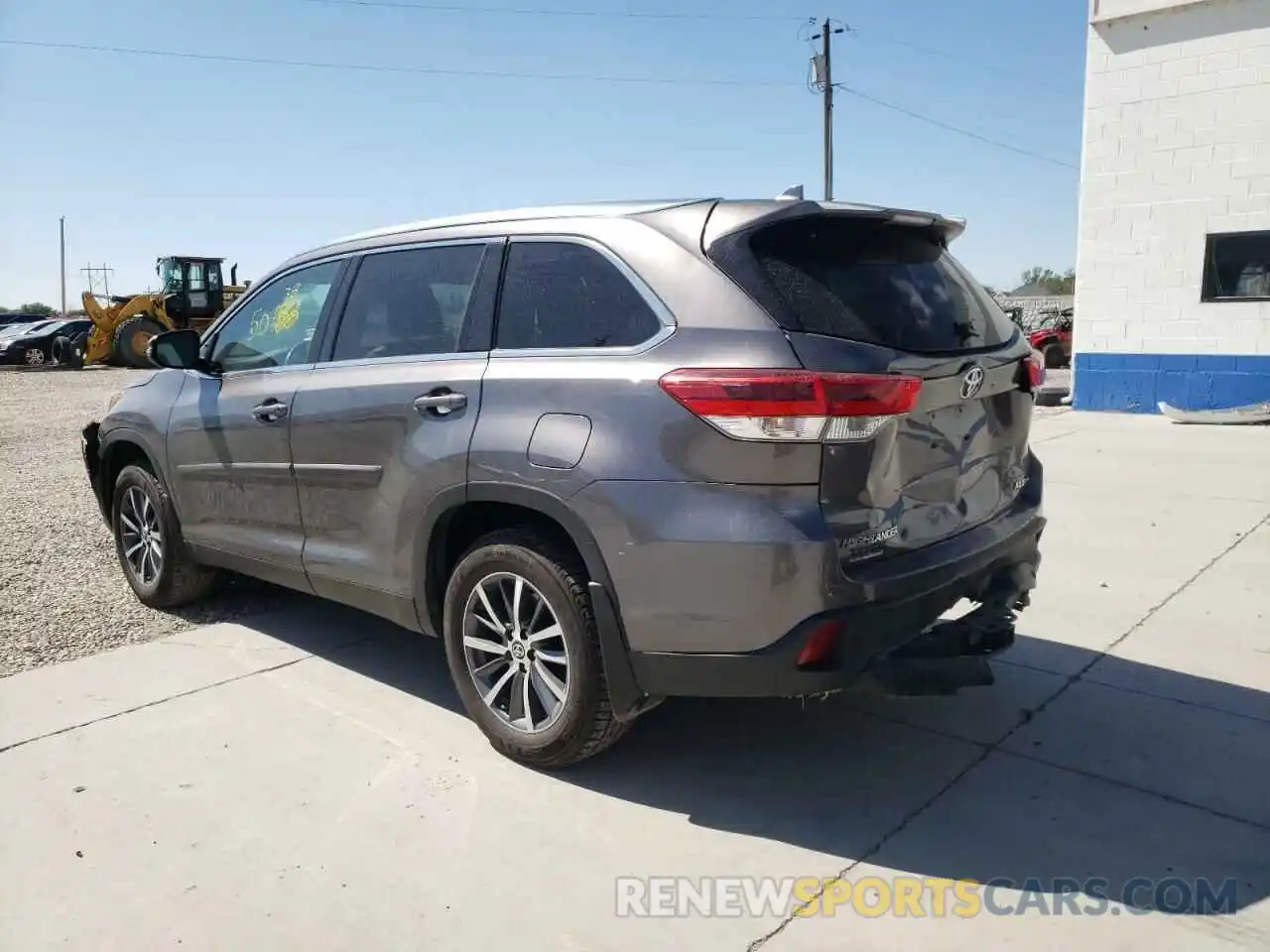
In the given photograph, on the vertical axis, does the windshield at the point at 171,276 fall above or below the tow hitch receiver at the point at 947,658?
above

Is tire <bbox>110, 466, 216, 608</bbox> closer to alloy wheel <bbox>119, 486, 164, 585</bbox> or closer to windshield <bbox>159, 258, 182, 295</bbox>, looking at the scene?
alloy wheel <bbox>119, 486, 164, 585</bbox>

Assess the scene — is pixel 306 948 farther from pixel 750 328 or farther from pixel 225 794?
pixel 750 328

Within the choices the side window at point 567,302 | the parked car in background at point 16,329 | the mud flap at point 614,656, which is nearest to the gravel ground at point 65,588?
the side window at point 567,302

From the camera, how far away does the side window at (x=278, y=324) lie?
452 cm

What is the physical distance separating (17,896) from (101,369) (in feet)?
99.6

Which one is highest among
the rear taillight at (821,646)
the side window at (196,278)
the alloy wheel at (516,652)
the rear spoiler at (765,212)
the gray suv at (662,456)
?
the side window at (196,278)

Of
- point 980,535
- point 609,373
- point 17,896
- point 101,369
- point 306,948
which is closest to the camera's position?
point 306,948

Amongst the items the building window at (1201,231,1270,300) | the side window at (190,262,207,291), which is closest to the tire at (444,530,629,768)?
the building window at (1201,231,1270,300)

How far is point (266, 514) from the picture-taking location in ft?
14.9

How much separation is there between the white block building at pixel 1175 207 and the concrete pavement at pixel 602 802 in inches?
357

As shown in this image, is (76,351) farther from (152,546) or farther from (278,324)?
(278,324)

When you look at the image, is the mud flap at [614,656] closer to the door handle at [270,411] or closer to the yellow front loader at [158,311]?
the door handle at [270,411]

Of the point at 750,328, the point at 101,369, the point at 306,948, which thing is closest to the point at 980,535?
the point at 750,328

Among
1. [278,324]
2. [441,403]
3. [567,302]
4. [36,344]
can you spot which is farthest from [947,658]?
[36,344]
